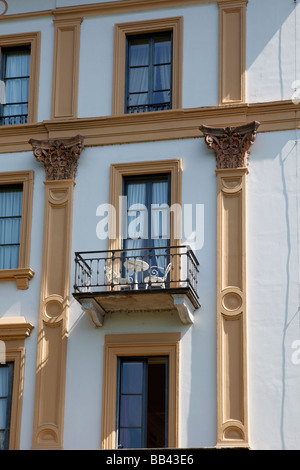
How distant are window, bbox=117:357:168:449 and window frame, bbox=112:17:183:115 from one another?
5.76 metres

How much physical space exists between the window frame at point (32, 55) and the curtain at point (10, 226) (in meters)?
1.70

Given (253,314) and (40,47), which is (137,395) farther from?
(40,47)

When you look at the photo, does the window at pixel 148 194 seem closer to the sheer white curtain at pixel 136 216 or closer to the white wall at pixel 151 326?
the sheer white curtain at pixel 136 216

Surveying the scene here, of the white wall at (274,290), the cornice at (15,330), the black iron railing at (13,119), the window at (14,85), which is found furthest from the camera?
the window at (14,85)

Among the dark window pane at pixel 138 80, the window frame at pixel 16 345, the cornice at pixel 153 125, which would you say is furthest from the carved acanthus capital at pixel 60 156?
the window frame at pixel 16 345

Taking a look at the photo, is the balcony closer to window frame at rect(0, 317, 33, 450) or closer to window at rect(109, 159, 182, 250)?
window at rect(109, 159, 182, 250)

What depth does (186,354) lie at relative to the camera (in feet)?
78.5

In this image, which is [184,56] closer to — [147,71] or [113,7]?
[147,71]

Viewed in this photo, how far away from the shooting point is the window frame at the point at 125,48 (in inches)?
1025

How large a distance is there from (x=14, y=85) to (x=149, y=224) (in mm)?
4928

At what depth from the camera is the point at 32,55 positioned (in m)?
27.1

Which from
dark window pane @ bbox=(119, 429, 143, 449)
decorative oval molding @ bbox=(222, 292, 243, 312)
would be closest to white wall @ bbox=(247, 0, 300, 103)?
decorative oval molding @ bbox=(222, 292, 243, 312)

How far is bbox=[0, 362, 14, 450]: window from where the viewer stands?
24158 mm

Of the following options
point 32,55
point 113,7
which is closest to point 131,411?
point 32,55
